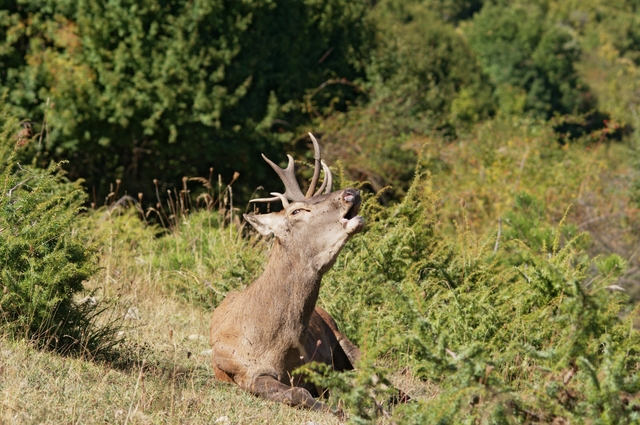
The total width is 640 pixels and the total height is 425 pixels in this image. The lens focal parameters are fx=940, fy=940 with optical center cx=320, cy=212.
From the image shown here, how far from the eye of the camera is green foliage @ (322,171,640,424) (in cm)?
495

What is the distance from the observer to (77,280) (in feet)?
23.2

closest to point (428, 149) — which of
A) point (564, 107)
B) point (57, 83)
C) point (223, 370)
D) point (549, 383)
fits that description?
point (57, 83)

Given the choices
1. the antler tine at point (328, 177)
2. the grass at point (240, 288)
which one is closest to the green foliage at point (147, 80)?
the grass at point (240, 288)

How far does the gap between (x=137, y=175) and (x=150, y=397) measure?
16642 mm

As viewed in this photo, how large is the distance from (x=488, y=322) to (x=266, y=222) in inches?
80.4

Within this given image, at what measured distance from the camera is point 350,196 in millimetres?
6875

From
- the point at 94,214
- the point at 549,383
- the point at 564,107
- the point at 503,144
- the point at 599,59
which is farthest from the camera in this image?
the point at 599,59

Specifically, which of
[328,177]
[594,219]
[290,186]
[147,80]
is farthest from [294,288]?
[147,80]

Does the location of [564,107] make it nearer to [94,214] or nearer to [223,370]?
[94,214]

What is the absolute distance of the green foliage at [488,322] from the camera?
4.95 meters

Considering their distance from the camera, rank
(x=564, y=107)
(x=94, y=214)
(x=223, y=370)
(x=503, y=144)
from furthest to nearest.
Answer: (x=564, y=107) → (x=503, y=144) → (x=94, y=214) → (x=223, y=370)

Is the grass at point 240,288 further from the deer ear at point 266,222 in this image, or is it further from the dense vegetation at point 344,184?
the deer ear at point 266,222

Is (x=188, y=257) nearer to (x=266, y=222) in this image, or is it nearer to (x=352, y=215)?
(x=266, y=222)

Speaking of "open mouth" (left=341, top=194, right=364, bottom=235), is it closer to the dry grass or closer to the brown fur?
the brown fur
